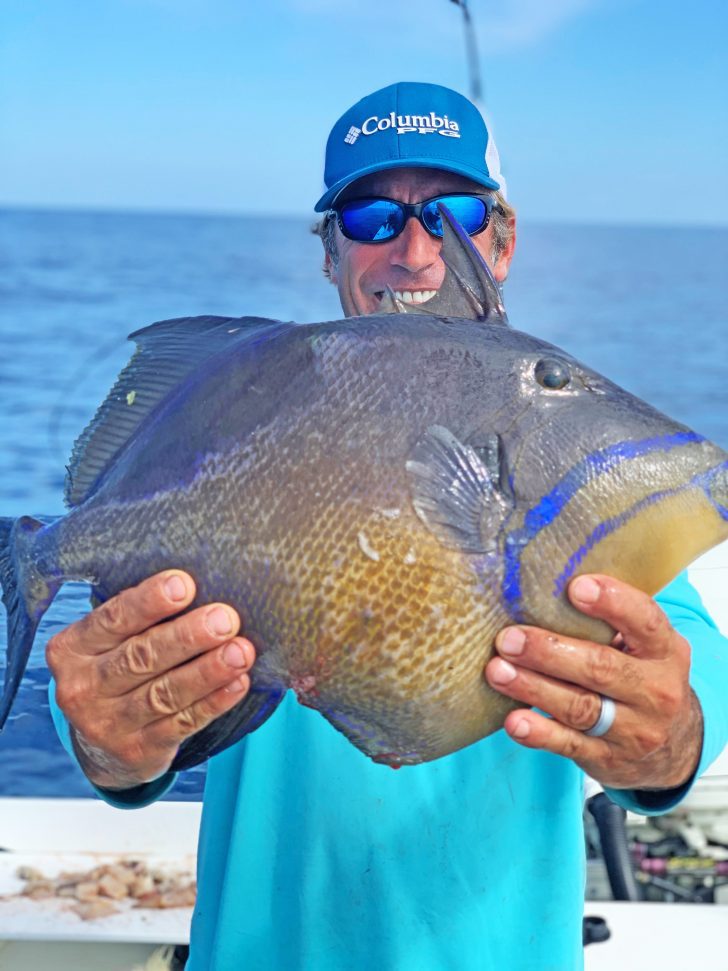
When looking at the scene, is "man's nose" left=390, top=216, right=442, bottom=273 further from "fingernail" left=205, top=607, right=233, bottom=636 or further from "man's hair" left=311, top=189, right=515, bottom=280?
"fingernail" left=205, top=607, right=233, bottom=636

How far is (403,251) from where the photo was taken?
2.57 meters

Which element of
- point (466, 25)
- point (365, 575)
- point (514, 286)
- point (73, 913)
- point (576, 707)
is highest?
point (514, 286)

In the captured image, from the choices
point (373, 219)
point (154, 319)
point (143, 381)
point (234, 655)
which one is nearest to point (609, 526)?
point (234, 655)

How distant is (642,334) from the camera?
3031 centimetres

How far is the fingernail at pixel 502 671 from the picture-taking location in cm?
150

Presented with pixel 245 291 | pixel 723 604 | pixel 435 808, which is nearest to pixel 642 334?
pixel 245 291

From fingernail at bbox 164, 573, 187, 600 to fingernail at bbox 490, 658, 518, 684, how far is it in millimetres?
445

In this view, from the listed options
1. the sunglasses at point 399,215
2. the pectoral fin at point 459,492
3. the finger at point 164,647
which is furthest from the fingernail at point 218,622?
the sunglasses at point 399,215

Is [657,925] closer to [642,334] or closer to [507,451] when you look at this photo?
[507,451]

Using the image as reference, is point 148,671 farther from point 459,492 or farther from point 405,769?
point 405,769

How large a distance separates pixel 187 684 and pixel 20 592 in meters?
0.37

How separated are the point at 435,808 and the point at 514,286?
133ft

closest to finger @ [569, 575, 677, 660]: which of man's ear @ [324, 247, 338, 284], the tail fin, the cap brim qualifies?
the tail fin

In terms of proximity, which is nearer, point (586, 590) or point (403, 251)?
point (586, 590)
